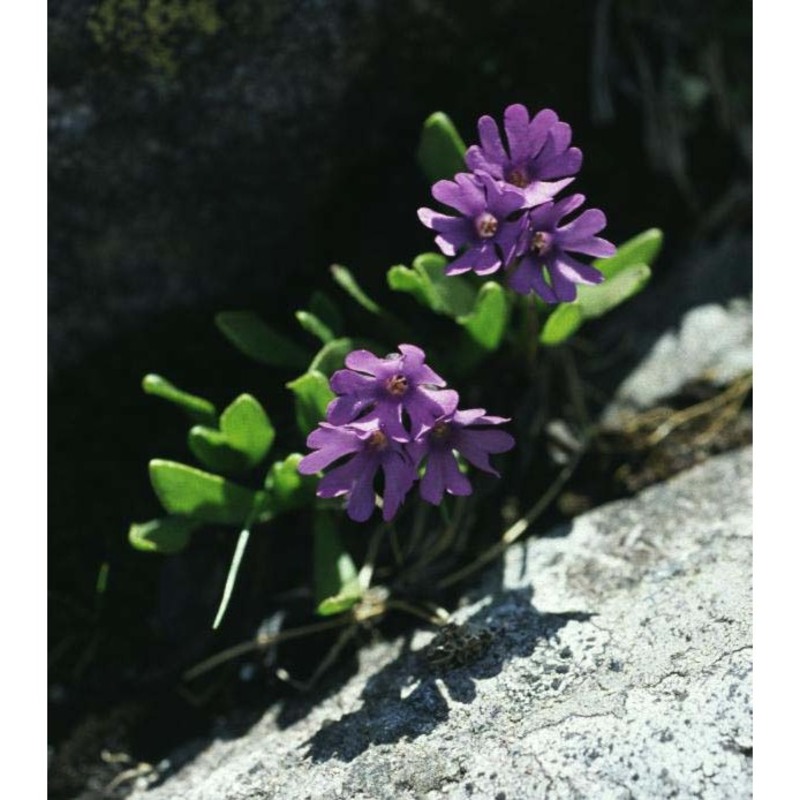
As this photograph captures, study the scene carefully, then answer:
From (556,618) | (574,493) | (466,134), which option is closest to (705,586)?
A: (556,618)

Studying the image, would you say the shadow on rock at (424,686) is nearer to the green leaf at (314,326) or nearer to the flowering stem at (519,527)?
the flowering stem at (519,527)

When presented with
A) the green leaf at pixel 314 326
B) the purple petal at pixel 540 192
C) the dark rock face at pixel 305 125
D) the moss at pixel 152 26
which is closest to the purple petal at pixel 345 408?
the green leaf at pixel 314 326

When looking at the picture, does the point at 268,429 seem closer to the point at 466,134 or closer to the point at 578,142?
the point at 466,134

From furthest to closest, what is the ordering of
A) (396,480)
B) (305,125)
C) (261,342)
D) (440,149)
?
(305,125)
(261,342)
(440,149)
(396,480)

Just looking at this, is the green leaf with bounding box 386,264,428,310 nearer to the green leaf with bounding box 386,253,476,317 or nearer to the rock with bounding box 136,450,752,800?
the green leaf with bounding box 386,253,476,317

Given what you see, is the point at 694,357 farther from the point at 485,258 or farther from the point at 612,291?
the point at 485,258

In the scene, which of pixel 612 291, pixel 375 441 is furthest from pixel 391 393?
pixel 612 291
